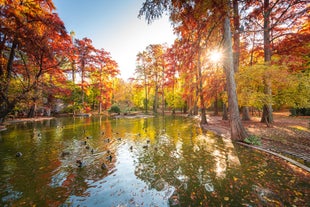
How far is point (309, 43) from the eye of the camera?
1123 cm

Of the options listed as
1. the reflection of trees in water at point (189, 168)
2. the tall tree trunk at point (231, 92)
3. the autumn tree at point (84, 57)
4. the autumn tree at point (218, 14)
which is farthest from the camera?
the autumn tree at point (84, 57)

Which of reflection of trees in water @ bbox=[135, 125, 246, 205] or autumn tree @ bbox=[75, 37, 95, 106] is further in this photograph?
autumn tree @ bbox=[75, 37, 95, 106]

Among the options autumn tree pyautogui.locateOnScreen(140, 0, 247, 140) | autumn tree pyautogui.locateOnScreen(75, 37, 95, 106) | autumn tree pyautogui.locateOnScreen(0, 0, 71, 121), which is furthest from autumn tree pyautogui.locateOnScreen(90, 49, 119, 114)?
autumn tree pyautogui.locateOnScreen(140, 0, 247, 140)

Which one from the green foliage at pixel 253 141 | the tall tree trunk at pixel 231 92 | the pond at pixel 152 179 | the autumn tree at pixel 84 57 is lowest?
the pond at pixel 152 179

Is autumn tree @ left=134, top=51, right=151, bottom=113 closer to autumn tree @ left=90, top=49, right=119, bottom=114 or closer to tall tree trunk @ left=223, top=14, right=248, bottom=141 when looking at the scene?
autumn tree @ left=90, top=49, right=119, bottom=114


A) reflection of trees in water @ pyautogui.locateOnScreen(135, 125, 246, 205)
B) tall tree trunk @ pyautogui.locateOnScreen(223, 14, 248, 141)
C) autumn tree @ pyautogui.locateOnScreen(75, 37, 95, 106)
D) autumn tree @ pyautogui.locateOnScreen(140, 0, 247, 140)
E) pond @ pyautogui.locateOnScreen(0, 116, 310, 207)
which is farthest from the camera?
autumn tree @ pyautogui.locateOnScreen(75, 37, 95, 106)

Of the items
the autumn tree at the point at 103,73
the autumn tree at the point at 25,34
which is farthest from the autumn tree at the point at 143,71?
the autumn tree at the point at 25,34

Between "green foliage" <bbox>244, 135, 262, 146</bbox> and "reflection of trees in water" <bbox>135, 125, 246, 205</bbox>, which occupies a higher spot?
"green foliage" <bbox>244, 135, 262, 146</bbox>

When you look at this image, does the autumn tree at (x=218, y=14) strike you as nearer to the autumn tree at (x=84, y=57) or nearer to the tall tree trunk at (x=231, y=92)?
the tall tree trunk at (x=231, y=92)

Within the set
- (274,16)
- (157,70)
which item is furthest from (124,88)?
(274,16)

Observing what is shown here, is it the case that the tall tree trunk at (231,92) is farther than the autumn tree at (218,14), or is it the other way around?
the tall tree trunk at (231,92)

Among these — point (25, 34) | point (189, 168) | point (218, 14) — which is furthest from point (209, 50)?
point (25, 34)

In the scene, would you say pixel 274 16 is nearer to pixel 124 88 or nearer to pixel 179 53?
pixel 179 53

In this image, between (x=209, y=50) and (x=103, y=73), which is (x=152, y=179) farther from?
(x=103, y=73)
